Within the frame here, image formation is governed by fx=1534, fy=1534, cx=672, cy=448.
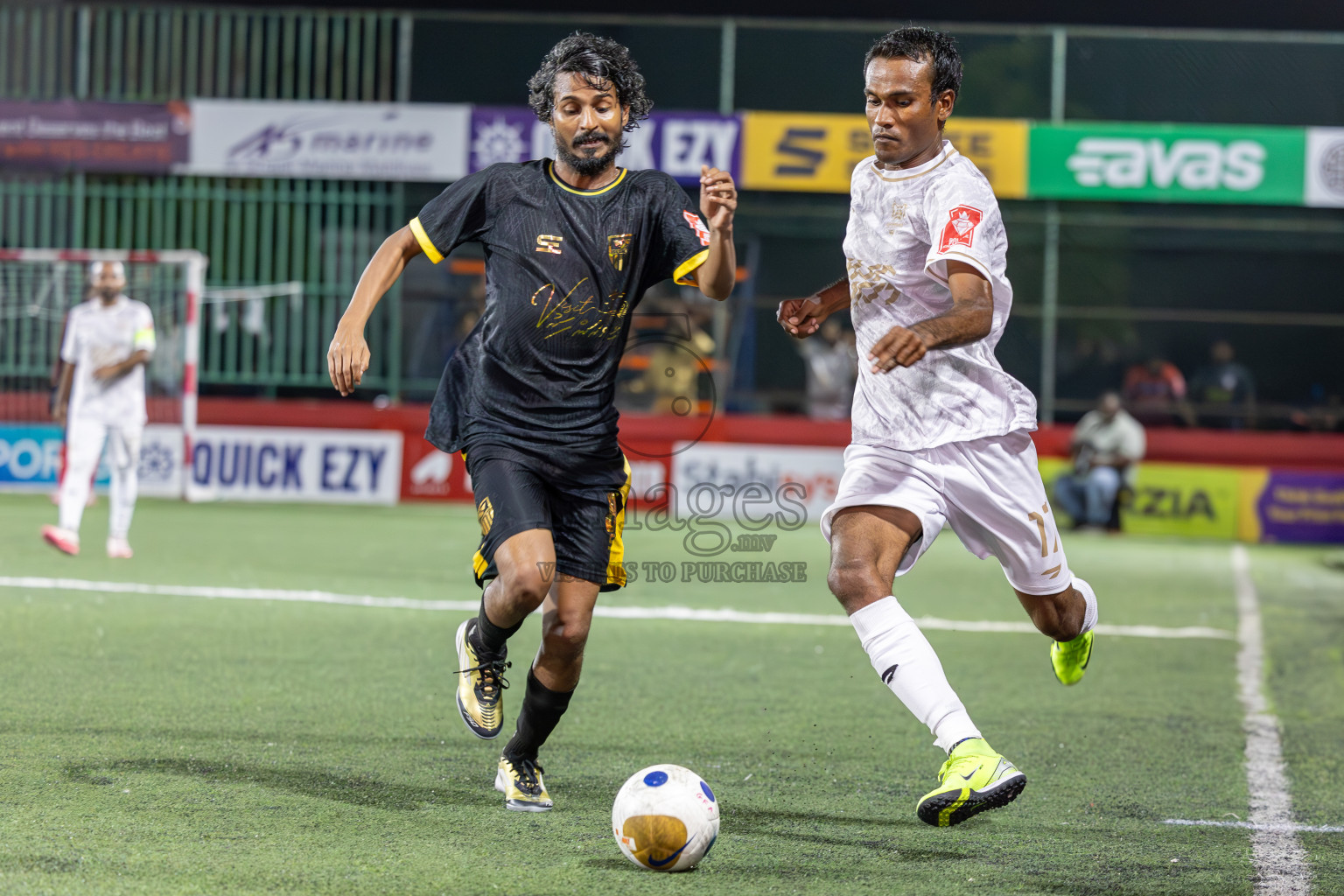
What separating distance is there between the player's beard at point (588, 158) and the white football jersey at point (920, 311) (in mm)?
752

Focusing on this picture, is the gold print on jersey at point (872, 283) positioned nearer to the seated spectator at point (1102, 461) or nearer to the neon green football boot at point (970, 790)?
the neon green football boot at point (970, 790)

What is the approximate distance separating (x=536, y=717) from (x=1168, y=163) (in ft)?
51.2

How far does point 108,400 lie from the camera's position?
456 inches

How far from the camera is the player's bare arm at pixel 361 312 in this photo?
4320 mm

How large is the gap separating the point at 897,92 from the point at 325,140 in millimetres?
15346

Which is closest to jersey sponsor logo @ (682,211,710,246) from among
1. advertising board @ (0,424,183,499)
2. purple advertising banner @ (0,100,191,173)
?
advertising board @ (0,424,183,499)

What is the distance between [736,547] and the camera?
14664 mm

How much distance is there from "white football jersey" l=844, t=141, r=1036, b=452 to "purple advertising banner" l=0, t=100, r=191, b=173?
16.1m

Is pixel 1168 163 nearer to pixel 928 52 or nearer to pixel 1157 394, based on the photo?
pixel 1157 394

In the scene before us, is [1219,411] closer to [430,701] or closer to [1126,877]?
[430,701]

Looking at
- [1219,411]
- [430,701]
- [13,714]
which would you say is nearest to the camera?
[13,714]

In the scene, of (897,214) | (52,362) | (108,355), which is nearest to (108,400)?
(108,355)

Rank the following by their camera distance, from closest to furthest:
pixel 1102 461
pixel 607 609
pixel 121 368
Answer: pixel 607 609, pixel 121 368, pixel 1102 461

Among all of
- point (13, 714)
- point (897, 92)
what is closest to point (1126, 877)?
point (897, 92)
